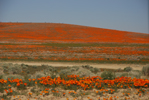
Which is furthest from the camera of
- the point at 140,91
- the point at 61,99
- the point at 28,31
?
the point at 28,31

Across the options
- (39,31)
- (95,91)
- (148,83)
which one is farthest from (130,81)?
(39,31)

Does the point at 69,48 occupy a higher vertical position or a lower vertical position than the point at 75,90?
higher

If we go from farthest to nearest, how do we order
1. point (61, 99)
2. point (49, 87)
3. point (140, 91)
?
point (49, 87) < point (140, 91) < point (61, 99)

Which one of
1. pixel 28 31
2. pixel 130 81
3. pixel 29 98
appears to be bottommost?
pixel 29 98

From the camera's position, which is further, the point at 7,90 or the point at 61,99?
the point at 7,90

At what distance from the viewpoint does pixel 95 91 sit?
7215mm

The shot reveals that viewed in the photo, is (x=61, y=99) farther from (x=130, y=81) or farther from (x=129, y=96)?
(x=130, y=81)

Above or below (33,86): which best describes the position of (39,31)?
above

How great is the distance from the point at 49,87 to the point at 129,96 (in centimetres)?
352

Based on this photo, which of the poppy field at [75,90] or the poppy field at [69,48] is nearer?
the poppy field at [75,90]

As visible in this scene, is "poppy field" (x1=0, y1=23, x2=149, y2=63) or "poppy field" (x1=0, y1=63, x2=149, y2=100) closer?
"poppy field" (x1=0, y1=63, x2=149, y2=100)

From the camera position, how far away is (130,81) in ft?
A: 26.3

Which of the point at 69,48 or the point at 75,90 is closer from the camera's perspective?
the point at 75,90

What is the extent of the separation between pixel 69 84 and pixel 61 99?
1125mm
